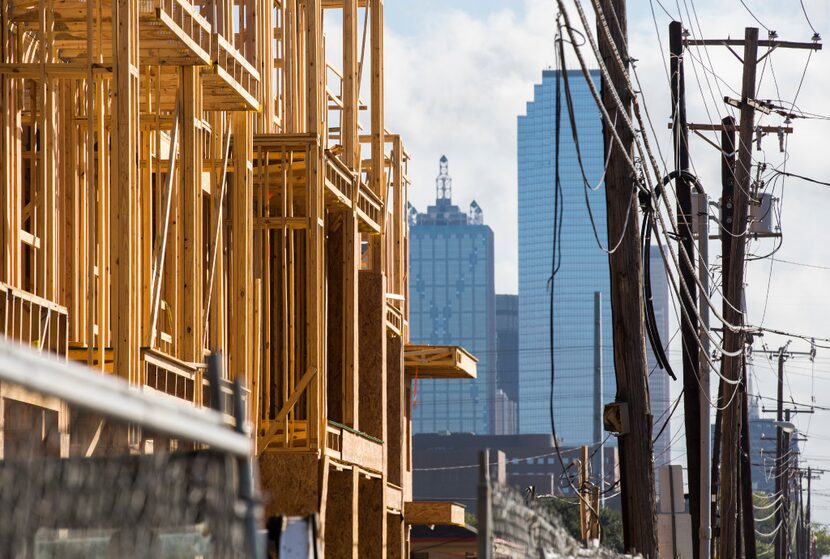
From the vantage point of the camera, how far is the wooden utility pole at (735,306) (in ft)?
79.9

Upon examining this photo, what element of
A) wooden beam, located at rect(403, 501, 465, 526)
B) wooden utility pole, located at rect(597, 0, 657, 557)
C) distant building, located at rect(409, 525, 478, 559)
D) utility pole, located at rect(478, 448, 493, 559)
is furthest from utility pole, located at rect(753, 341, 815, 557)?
utility pole, located at rect(478, 448, 493, 559)

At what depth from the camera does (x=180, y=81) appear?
14.6 m

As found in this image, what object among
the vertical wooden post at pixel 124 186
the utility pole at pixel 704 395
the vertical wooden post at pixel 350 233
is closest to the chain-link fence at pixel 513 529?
the vertical wooden post at pixel 124 186

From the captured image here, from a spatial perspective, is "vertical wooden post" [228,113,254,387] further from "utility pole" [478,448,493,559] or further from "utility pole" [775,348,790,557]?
"utility pole" [775,348,790,557]

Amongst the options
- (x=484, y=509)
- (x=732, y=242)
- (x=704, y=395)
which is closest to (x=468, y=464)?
(x=732, y=242)

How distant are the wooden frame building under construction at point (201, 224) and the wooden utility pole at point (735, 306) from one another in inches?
247

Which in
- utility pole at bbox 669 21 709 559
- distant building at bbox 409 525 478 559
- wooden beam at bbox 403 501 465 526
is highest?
utility pole at bbox 669 21 709 559

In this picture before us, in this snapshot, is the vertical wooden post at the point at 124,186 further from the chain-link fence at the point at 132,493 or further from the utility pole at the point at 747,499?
the utility pole at the point at 747,499

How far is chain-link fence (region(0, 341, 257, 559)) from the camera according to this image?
3330mm

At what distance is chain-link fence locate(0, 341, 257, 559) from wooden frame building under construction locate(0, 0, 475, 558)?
4.08 metres

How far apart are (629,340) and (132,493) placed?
10.4 metres

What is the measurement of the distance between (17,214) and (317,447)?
6132mm

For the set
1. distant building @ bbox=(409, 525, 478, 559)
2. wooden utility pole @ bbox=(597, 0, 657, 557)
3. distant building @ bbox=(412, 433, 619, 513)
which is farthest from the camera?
distant building @ bbox=(412, 433, 619, 513)

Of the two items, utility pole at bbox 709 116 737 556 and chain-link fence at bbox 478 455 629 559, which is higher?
utility pole at bbox 709 116 737 556
